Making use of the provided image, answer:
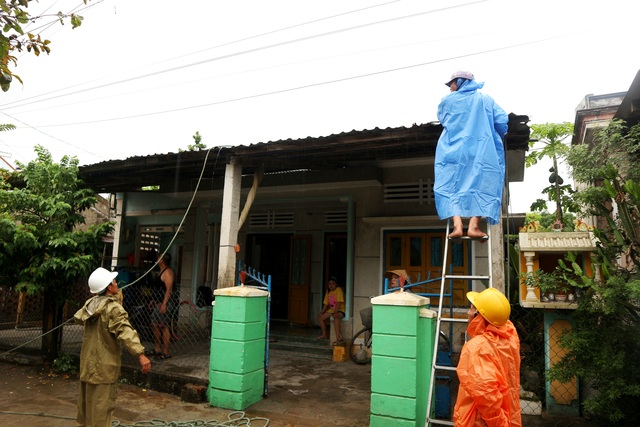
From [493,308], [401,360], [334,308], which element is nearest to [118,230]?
[334,308]

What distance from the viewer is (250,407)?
531 centimetres

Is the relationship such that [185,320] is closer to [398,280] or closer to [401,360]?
[398,280]

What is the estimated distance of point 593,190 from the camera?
456 centimetres

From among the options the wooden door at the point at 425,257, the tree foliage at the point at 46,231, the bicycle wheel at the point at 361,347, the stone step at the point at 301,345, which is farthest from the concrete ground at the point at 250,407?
the wooden door at the point at 425,257

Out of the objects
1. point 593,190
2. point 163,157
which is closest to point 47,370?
point 163,157

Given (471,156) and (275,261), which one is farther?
(275,261)

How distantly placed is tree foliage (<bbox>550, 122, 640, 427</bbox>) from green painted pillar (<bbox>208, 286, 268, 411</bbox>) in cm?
343

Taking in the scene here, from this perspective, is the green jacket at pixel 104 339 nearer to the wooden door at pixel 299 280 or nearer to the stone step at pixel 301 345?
the stone step at pixel 301 345

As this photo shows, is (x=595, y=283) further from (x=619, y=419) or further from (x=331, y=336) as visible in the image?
(x=331, y=336)

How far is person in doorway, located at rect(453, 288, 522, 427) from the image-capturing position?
2.74m

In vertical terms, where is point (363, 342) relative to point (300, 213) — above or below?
below

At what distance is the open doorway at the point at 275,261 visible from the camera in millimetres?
10547

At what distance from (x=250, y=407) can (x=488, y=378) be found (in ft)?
11.4

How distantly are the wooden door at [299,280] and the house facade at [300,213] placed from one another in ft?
0.08
